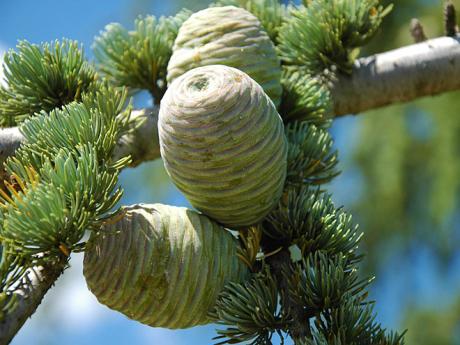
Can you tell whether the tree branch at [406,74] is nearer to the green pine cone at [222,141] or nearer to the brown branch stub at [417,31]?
the brown branch stub at [417,31]

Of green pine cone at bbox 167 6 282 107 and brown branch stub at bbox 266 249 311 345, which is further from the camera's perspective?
green pine cone at bbox 167 6 282 107

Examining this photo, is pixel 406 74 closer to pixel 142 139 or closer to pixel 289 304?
pixel 142 139

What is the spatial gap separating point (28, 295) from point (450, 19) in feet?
3.11

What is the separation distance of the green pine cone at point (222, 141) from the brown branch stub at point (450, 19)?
625 mm

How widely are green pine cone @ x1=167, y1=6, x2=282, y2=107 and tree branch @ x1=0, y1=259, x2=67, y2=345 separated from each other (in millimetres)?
355

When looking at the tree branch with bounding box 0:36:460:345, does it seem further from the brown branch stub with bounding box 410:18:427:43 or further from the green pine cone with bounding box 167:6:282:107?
the green pine cone with bounding box 167:6:282:107

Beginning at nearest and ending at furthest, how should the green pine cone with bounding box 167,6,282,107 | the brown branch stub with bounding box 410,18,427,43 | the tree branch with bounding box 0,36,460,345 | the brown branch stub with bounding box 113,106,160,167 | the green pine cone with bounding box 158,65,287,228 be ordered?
1. the green pine cone with bounding box 158,65,287,228
2. the green pine cone with bounding box 167,6,282,107
3. the brown branch stub with bounding box 113,106,160,167
4. the tree branch with bounding box 0,36,460,345
5. the brown branch stub with bounding box 410,18,427,43

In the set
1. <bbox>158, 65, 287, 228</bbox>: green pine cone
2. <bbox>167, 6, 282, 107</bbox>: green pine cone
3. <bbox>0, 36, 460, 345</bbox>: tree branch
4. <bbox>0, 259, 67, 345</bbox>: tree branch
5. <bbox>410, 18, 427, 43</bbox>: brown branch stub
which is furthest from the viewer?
<bbox>410, 18, 427, 43</bbox>: brown branch stub

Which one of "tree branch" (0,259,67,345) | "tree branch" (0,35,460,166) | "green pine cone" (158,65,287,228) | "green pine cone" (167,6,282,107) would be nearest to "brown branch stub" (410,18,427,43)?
"tree branch" (0,35,460,166)

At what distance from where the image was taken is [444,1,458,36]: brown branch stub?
1319 mm

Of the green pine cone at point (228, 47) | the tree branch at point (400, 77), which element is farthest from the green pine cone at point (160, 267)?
the tree branch at point (400, 77)

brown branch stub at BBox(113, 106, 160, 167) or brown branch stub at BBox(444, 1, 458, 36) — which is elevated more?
brown branch stub at BBox(444, 1, 458, 36)

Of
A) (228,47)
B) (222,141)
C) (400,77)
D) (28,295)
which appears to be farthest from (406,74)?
(28,295)

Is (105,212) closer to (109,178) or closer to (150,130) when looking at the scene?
(109,178)
